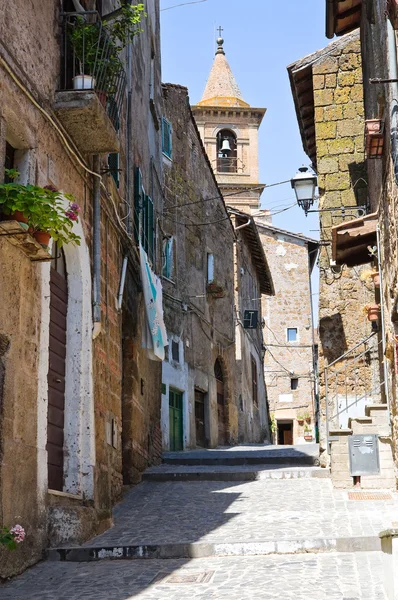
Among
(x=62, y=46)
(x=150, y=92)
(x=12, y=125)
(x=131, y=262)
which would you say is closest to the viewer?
(x=12, y=125)

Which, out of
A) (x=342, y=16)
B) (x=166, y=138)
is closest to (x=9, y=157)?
(x=342, y=16)

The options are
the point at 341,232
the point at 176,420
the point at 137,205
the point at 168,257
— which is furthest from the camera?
the point at 168,257

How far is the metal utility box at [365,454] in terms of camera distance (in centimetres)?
1095

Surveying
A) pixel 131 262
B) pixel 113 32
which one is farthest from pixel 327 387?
pixel 113 32

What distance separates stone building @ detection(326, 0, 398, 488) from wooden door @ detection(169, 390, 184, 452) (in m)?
6.44

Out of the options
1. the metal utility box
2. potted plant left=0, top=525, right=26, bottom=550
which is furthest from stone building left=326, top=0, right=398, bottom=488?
potted plant left=0, top=525, right=26, bottom=550

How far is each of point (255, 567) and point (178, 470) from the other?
22.3 ft

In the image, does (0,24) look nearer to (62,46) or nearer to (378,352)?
(62,46)

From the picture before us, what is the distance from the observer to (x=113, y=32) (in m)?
9.19

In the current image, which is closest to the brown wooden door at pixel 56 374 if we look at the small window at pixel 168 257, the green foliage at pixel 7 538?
the green foliage at pixel 7 538

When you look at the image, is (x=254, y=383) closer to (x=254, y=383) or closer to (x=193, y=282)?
(x=254, y=383)

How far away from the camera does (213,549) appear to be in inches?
294

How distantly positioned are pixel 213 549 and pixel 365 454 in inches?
161

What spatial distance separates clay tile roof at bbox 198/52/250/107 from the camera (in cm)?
4897
